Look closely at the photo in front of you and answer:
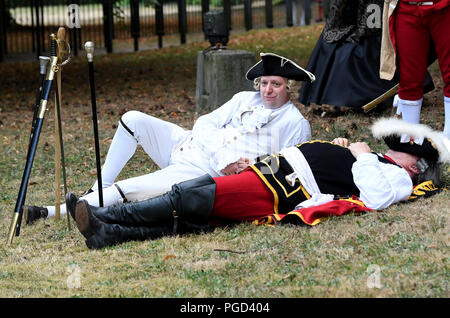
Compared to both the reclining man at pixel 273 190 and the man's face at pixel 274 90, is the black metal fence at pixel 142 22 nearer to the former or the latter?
the man's face at pixel 274 90

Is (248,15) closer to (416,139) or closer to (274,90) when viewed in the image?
(274,90)

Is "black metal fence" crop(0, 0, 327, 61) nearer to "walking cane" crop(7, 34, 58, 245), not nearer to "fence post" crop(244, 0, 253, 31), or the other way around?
"fence post" crop(244, 0, 253, 31)

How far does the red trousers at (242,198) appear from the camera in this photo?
4.80 m

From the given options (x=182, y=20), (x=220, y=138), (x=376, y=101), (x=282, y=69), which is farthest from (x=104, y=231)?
(x=182, y=20)

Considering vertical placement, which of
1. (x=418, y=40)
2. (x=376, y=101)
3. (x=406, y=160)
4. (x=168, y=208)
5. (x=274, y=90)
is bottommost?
(x=168, y=208)

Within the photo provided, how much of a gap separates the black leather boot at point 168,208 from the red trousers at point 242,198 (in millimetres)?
97

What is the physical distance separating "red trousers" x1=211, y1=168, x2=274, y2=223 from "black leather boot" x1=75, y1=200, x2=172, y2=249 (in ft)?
1.21

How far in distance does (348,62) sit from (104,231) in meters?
4.75

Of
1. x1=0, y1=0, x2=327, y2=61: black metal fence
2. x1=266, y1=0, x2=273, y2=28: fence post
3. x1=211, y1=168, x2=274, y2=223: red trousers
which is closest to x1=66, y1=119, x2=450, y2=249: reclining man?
x1=211, y1=168, x2=274, y2=223: red trousers

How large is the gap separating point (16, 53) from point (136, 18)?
10.1ft

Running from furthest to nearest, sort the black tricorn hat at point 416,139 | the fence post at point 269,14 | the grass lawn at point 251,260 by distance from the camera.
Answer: the fence post at point 269,14 → the black tricorn hat at point 416,139 → the grass lawn at point 251,260

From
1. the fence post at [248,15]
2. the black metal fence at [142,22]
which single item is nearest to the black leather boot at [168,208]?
the black metal fence at [142,22]

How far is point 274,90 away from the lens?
5.39m

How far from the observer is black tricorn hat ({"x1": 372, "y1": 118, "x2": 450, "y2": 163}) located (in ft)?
16.4
